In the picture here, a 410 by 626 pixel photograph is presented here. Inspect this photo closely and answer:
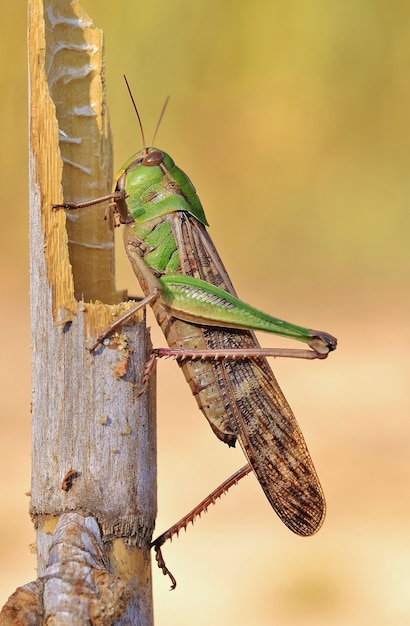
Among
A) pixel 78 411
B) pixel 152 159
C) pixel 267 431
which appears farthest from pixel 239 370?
pixel 152 159

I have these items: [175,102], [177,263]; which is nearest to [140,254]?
[177,263]

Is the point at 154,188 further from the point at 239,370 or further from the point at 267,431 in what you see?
the point at 267,431

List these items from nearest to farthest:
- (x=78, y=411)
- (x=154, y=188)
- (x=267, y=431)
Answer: (x=78, y=411), (x=267, y=431), (x=154, y=188)

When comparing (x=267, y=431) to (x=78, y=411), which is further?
(x=267, y=431)

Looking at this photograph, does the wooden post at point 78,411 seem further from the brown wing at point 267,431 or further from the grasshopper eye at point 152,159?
the grasshopper eye at point 152,159

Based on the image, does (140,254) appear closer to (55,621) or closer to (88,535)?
(88,535)

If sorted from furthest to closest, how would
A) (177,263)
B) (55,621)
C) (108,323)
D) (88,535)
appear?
(177,263)
(108,323)
(88,535)
(55,621)

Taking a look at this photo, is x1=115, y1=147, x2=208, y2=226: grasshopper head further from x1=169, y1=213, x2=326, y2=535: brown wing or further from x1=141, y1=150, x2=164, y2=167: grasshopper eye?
x1=169, y1=213, x2=326, y2=535: brown wing

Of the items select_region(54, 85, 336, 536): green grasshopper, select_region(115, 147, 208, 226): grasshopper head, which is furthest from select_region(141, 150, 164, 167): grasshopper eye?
select_region(54, 85, 336, 536): green grasshopper
